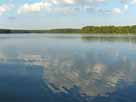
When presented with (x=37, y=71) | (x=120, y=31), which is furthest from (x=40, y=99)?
(x=120, y=31)

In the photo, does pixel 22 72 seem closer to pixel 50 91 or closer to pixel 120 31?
pixel 50 91

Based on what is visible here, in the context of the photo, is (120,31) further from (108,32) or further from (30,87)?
(30,87)

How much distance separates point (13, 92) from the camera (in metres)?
13.2

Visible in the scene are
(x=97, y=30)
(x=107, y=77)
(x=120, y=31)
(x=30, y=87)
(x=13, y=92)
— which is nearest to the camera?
(x=13, y=92)

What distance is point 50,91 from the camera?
13.3 meters

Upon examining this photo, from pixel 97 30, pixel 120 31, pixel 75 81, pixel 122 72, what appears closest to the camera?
pixel 75 81

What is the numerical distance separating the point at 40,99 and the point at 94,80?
15.2 feet

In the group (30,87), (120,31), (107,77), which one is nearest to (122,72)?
(107,77)

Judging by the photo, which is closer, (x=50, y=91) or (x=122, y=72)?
(x=50, y=91)

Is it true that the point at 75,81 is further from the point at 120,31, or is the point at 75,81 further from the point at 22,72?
the point at 120,31

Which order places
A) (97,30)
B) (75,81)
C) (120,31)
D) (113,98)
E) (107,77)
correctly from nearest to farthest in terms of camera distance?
(113,98) → (75,81) → (107,77) → (120,31) → (97,30)

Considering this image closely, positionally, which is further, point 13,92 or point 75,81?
point 75,81

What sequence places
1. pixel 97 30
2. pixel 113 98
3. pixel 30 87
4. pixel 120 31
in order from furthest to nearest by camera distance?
pixel 97 30 → pixel 120 31 → pixel 30 87 → pixel 113 98

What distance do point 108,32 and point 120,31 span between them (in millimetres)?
9430
